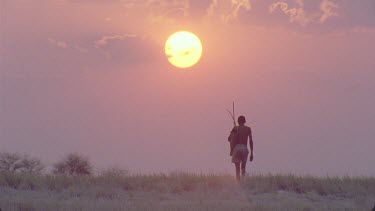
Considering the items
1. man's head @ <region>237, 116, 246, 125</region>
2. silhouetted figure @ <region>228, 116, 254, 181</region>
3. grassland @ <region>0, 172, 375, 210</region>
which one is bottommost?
grassland @ <region>0, 172, 375, 210</region>

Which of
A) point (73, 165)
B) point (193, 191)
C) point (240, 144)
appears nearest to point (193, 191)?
point (193, 191)

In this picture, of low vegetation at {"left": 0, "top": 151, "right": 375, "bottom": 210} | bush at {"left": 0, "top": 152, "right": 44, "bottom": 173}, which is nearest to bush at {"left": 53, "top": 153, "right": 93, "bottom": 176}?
bush at {"left": 0, "top": 152, "right": 44, "bottom": 173}

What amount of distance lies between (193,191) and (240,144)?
3.13 m

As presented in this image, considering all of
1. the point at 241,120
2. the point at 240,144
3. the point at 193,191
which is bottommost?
the point at 193,191

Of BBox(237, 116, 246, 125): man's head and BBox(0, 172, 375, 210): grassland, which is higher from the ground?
BBox(237, 116, 246, 125): man's head

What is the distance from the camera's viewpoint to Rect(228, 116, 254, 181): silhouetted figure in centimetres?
2439

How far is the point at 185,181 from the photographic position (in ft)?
75.2

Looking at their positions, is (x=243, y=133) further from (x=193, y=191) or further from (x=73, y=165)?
(x=73, y=165)

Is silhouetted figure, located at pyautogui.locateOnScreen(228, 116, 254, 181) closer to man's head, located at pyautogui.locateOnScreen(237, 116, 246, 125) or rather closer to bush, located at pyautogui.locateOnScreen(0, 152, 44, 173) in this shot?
man's head, located at pyautogui.locateOnScreen(237, 116, 246, 125)

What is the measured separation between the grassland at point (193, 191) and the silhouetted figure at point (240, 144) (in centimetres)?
93

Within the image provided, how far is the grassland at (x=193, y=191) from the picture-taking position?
769 inches

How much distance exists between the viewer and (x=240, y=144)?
2452 centimetres

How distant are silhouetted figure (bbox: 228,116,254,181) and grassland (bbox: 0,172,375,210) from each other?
93 centimetres

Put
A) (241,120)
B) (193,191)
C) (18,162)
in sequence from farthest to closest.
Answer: (18,162) < (241,120) < (193,191)
